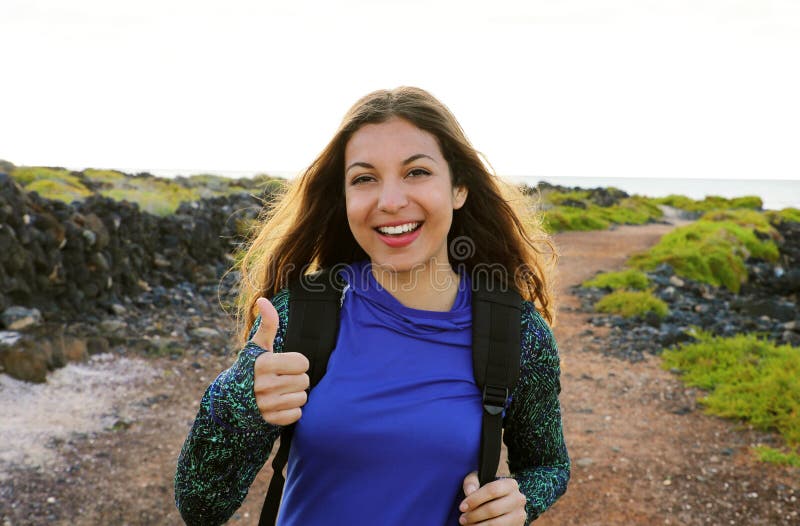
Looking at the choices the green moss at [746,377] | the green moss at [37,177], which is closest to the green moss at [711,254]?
the green moss at [746,377]

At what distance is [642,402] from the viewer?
7469 mm

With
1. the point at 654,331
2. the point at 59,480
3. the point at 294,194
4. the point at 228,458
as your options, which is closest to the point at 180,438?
the point at 59,480

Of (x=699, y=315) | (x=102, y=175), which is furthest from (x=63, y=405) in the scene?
(x=102, y=175)

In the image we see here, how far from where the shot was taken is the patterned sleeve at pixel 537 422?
6.75 feet

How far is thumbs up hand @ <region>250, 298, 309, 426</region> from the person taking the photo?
66.5 inches

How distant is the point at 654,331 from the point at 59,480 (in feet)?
27.8

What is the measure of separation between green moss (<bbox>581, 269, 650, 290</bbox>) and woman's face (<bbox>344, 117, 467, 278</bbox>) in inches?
454

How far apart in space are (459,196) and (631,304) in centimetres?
956

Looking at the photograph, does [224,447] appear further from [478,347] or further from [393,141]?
[393,141]

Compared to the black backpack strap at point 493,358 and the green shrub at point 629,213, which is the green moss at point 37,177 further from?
the green shrub at point 629,213

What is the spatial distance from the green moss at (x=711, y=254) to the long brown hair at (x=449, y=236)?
14.0 metres

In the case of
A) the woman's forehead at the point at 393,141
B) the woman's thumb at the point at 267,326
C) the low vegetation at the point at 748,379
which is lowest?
the low vegetation at the point at 748,379

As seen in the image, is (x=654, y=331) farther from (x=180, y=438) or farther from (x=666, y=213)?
(x=666, y=213)

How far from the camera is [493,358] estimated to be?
195 cm
